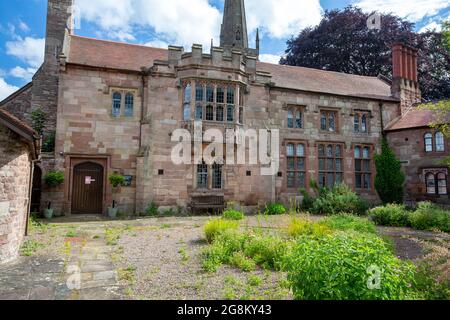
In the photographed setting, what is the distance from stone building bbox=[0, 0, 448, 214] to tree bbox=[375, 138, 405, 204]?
86 centimetres

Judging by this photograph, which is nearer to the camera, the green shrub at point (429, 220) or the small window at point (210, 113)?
Answer: the green shrub at point (429, 220)

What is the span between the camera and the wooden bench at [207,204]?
1555 cm

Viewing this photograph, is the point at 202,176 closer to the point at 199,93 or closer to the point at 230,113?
the point at 230,113

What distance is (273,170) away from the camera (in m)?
17.4

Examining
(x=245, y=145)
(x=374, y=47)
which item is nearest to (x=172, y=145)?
(x=245, y=145)

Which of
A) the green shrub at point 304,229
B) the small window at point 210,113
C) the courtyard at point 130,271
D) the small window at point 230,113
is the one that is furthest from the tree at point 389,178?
the green shrub at point 304,229

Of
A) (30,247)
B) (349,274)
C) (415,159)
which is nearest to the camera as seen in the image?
(349,274)

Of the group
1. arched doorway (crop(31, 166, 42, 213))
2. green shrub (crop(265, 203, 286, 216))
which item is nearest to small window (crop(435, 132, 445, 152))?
green shrub (crop(265, 203, 286, 216))

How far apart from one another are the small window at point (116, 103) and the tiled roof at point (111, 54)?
1.42 metres

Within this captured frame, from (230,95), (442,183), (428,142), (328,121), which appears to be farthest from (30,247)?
(428,142)

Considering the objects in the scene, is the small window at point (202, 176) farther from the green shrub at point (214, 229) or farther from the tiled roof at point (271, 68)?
the green shrub at point (214, 229)

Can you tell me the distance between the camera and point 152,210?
14.8m

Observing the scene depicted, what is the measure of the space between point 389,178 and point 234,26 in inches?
864
